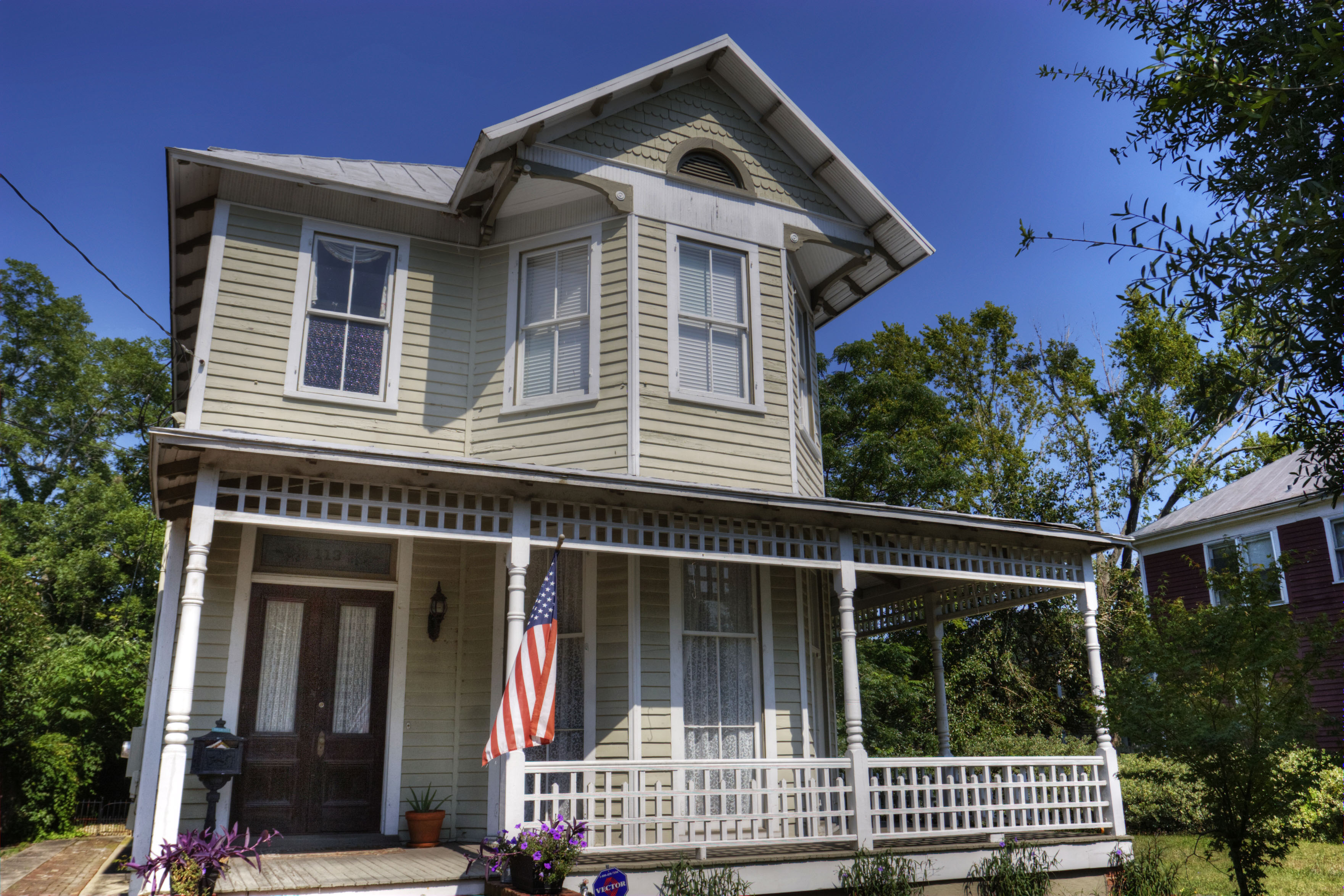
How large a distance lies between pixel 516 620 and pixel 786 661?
3.20 m

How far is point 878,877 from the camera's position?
25.0 feet

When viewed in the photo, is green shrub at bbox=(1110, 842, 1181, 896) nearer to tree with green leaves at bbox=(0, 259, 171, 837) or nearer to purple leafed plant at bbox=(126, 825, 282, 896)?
purple leafed plant at bbox=(126, 825, 282, 896)

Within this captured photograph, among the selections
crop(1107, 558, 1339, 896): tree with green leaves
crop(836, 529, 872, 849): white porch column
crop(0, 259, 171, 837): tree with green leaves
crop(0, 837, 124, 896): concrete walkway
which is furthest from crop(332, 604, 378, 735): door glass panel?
crop(1107, 558, 1339, 896): tree with green leaves

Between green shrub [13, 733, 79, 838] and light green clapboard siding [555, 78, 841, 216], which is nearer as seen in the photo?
light green clapboard siding [555, 78, 841, 216]

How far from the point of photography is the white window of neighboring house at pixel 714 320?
10.1m

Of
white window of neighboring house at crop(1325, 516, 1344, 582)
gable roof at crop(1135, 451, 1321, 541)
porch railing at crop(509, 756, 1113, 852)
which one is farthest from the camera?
gable roof at crop(1135, 451, 1321, 541)

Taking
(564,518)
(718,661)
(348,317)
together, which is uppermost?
(348,317)

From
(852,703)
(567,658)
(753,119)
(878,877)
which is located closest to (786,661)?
(852,703)

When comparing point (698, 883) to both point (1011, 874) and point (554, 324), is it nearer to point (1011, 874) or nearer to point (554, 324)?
point (1011, 874)

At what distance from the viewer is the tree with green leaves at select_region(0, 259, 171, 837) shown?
42.0ft

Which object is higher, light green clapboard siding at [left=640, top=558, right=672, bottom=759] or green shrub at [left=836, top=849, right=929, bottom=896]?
light green clapboard siding at [left=640, top=558, right=672, bottom=759]

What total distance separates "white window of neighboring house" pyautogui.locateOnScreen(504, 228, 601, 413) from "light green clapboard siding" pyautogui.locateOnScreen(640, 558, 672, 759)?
1900mm

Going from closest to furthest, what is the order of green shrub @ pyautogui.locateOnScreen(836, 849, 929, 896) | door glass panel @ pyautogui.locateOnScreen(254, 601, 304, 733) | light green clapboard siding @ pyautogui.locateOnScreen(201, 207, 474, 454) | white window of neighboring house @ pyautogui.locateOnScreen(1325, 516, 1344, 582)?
green shrub @ pyautogui.locateOnScreen(836, 849, 929, 896) < door glass panel @ pyautogui.locateOnScreen(254, 601, 304, 733) < light green clapboard siding @ pyautogui.locateOnScreen(201, 207, 474, 454) < white window of neighboring house @ pyautogui.locateOnScreen(1325, 516, 1344, 582)

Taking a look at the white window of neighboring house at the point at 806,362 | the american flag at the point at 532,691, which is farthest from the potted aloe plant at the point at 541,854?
the white window of neighboring house at the point at 806,362
